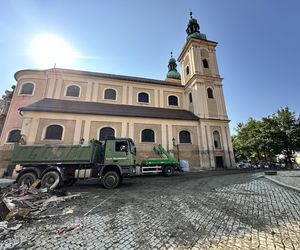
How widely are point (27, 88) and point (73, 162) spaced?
15.9m

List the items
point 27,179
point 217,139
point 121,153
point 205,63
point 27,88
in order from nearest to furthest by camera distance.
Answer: point 27,179 → point 121,153 → point 27,88 → point 217,139 → point 205,63

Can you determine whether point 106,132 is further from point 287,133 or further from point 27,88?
point 287,133

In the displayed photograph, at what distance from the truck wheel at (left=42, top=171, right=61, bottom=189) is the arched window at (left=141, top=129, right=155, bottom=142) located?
1052 centimetres

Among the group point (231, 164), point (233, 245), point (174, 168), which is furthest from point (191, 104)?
point (233, 245)

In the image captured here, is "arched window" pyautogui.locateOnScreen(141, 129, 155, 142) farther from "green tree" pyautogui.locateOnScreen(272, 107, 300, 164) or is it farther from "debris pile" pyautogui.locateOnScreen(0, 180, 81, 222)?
"green tree" pyautogui.locateOnScreen(272, 107, 300, 164)

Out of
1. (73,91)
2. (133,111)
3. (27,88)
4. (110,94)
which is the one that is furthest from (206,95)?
(27,88)

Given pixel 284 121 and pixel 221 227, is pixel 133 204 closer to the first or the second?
pixel 221 227

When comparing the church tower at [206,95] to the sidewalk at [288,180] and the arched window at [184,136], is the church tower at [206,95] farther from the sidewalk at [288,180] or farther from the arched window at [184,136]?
the sidewalk at [288,180]

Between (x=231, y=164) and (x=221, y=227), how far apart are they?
1784 cm

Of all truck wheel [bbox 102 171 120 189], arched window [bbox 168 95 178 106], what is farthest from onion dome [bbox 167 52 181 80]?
truck wheel [bbox 102 171 120 189]

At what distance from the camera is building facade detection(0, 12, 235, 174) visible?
15.9 m

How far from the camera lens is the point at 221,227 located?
3.41 m

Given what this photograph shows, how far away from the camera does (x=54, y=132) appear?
1584 centimetres

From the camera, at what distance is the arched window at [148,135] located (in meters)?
17.9
